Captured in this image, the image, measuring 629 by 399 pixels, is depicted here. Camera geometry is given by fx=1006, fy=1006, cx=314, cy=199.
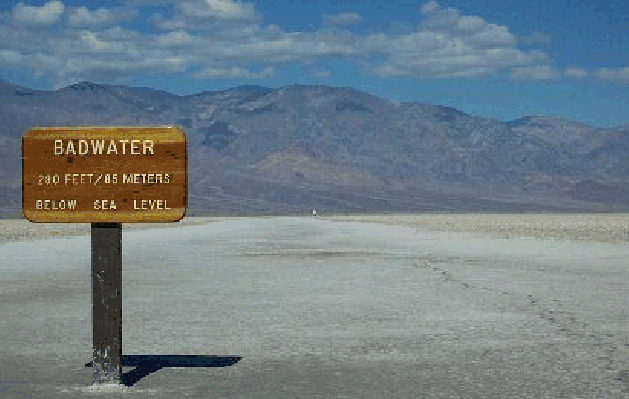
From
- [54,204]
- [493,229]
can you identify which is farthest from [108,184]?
[493,229]

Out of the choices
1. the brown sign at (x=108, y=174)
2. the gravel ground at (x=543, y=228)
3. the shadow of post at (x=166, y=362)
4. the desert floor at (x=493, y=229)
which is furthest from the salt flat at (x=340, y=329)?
the gravel ground at (x=543, y=228)

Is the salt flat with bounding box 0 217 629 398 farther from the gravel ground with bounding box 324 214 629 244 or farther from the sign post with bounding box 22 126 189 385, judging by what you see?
the gravel ground with bounding box 324 214 629 244

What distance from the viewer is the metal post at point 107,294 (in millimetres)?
7277

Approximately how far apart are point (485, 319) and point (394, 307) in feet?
5.46

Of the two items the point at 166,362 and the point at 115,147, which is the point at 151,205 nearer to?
the point at 115,147

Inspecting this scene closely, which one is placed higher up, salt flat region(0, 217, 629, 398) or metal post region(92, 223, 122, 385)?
metal post region(92, 223, 122, 385)

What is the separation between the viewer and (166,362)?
338 inches

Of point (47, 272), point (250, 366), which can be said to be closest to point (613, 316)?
point (250, 366)

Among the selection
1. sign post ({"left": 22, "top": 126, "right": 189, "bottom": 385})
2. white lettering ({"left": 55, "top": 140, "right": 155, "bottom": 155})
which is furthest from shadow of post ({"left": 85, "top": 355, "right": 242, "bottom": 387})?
white lettering ({"left": 55, "top": 140, "right": 155, "bottom": 155})

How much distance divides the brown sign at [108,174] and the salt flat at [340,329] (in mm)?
1317

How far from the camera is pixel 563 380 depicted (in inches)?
303

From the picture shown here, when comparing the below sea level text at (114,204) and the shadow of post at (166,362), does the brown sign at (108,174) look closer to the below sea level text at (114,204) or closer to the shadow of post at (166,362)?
the below sea level text at (114,204)

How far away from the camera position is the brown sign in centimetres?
732

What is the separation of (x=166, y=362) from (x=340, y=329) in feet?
8.85
